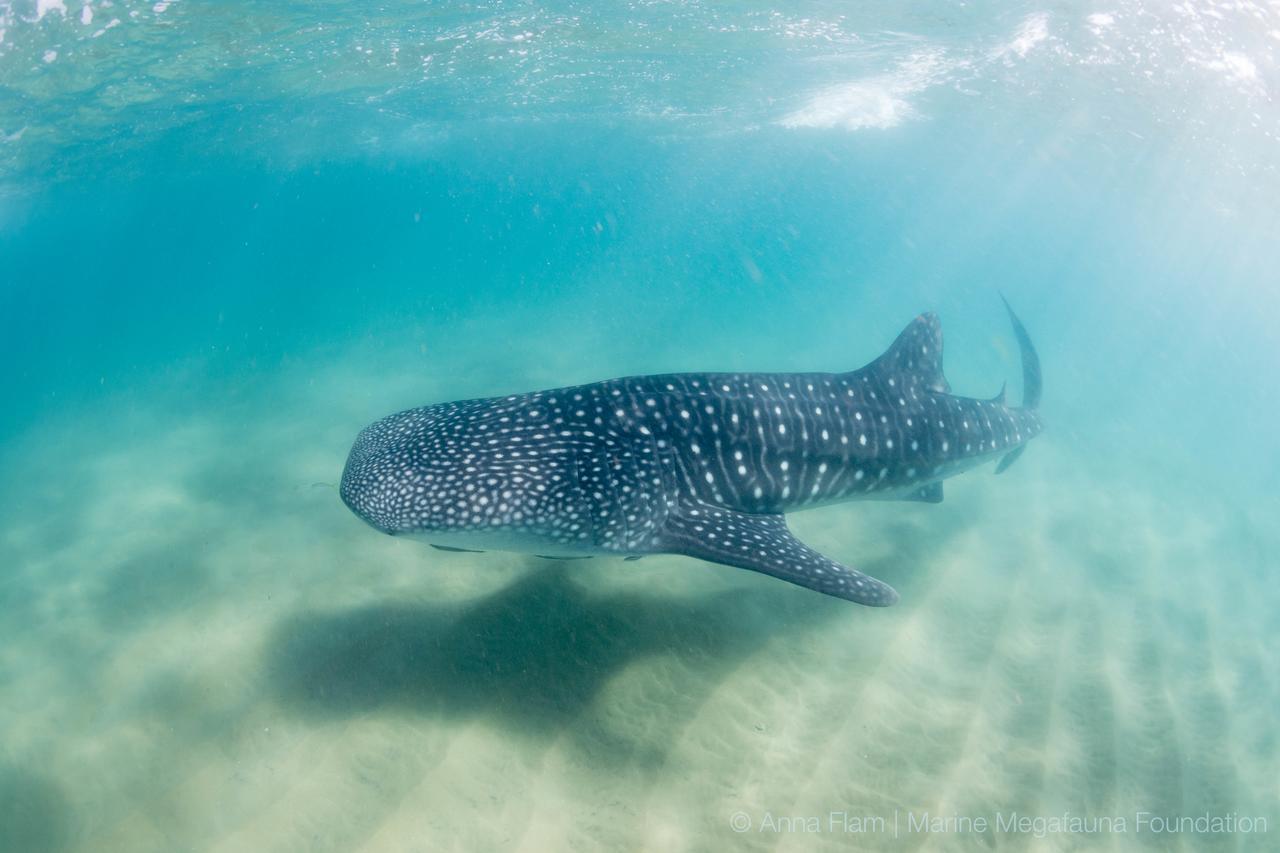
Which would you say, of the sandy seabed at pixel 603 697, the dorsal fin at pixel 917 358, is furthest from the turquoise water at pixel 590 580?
the dorsal fin at pixel 917 358

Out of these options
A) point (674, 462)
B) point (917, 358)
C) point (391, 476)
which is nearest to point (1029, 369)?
point (917, 358)

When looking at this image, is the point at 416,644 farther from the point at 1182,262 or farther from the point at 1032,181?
the point at 1182,262

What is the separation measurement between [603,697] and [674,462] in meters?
2.06

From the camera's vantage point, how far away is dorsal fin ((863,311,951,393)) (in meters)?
7.21

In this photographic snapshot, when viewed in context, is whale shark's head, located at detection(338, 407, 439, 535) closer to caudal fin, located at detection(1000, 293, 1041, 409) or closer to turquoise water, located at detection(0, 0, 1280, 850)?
turquoise water, located at detection(0, 0, 1280, 850)

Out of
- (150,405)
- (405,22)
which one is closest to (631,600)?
(150,405)

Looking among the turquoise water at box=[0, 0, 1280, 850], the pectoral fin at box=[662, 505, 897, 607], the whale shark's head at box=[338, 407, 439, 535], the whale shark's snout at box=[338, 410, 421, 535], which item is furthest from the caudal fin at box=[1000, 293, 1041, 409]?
the whale shark's snout at box=[338, 410, 421, 535]

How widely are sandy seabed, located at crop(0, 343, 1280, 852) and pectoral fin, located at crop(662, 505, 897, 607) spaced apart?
115 cm

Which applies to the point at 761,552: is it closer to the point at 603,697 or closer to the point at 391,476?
the point at 603,697

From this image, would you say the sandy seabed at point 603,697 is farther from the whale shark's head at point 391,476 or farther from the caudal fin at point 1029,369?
the caudal fin at point 1029,369

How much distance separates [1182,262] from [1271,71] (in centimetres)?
10789

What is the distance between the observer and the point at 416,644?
5.58 metres

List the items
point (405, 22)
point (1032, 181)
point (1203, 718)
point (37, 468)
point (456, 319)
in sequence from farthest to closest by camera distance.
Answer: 1. point (1032, 181)
2. point (456, 319)
3. point (405, 22)
4. point (37, 468)
5. point (1203, 718)

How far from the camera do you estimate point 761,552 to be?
511 cm
